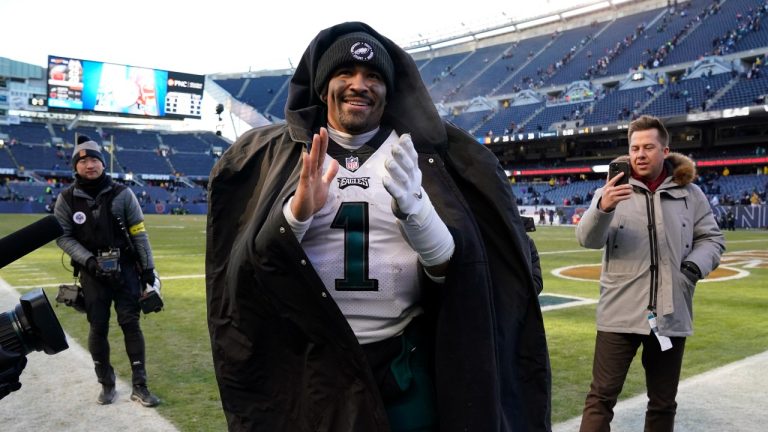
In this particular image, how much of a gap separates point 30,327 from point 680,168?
3.43 metres

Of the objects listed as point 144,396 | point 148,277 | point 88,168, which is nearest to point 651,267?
point 144,396

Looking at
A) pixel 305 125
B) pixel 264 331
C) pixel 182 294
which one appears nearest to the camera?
pixel 264 331

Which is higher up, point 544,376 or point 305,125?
point 305,125

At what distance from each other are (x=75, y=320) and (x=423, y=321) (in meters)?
7.07

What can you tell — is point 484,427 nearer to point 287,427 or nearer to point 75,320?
point 287,427

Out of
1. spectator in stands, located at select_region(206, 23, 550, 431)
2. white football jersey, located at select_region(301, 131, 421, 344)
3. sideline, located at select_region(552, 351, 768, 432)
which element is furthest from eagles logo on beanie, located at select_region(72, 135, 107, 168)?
sideline, located at select_region(552, 351, 768, 432)

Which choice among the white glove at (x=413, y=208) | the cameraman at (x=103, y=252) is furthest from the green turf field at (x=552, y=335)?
the white glove at (x=413, y=208)

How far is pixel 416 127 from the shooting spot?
2125 millimetres

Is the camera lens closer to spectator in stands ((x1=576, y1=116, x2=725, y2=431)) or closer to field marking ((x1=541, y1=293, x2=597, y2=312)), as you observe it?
spectator in stands ((x1=576, y1=116, x2=725, y2=431))

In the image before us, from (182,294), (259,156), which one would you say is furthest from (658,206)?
(182,294)

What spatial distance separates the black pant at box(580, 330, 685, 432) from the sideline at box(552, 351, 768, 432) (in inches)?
23.0

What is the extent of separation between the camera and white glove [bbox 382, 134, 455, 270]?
5.55 ft

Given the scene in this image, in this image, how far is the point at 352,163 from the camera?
2072 millimetres

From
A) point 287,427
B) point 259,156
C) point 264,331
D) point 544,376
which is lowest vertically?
point 287,427
